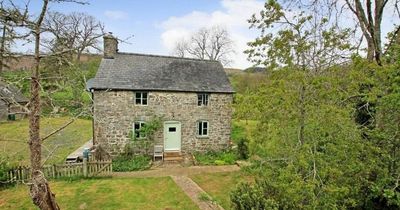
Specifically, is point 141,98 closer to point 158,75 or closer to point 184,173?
point 158,75

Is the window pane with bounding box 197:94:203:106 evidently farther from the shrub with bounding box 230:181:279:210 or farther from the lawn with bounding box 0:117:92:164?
the shrub with bounding box 230:181:279:210

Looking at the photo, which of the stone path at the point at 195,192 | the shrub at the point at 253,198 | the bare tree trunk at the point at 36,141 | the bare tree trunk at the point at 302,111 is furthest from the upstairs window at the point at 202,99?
the bare tree trunk at the point at 36,141

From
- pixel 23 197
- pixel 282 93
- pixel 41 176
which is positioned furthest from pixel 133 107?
pixel 282 93

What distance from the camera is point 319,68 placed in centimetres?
679

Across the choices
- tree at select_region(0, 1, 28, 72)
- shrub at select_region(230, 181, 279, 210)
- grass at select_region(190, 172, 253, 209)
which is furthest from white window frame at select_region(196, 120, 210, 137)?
tree at select_region(0, 1, 28, 72)

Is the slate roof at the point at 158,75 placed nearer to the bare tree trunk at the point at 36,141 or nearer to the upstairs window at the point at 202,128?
the upstairs window at the point at 202,128

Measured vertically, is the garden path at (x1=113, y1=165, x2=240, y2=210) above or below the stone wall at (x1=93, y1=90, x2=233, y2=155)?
below

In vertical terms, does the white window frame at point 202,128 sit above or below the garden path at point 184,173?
above

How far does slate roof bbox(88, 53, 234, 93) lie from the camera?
17.5 meters

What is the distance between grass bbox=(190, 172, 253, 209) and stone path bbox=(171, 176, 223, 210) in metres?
0.41

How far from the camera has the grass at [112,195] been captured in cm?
1054

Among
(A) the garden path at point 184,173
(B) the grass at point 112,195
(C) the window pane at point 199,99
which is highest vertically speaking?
(C) the window pane at point 199,99

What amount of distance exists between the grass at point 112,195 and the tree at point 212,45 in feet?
118

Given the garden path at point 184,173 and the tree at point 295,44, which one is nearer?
the tree at point 295,44
